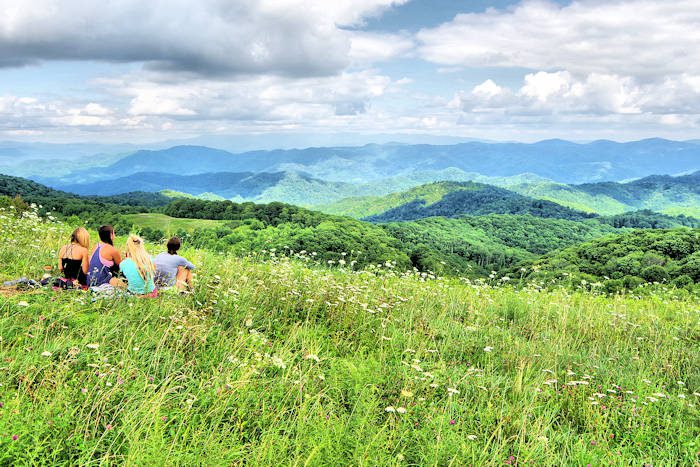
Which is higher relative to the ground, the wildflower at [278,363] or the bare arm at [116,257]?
the bare arm at [116,257]

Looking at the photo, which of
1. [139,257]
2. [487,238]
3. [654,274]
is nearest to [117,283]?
[139,257]

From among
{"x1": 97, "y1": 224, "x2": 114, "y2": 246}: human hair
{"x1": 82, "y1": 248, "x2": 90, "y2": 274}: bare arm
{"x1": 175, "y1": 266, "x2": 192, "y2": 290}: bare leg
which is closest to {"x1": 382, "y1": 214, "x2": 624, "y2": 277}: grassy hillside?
{"x1": 175, "y1": 266, "x2": 192, "y2": 290}: bare leg

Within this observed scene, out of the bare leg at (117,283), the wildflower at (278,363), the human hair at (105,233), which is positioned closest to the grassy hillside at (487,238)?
the human hair at (105,233)

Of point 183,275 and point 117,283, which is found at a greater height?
point 117,283

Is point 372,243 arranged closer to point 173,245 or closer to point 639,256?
point 639,256

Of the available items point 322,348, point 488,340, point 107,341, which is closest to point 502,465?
point 322,348

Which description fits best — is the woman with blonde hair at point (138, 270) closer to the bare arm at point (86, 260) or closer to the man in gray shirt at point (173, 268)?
the man in gray shirt at point (173, 268)

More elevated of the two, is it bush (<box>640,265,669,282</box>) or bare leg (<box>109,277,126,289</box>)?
bare leg (<box>109,277,126,289</box>)

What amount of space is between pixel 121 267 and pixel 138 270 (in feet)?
0.87

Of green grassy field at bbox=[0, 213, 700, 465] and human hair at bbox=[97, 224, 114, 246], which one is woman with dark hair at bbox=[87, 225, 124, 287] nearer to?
human hair at bbox=[97, 224, 114, 246]

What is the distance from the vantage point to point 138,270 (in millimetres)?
7465

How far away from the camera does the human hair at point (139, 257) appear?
749 cm

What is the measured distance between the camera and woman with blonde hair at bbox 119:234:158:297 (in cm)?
734

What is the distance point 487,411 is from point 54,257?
8902 millimetres
